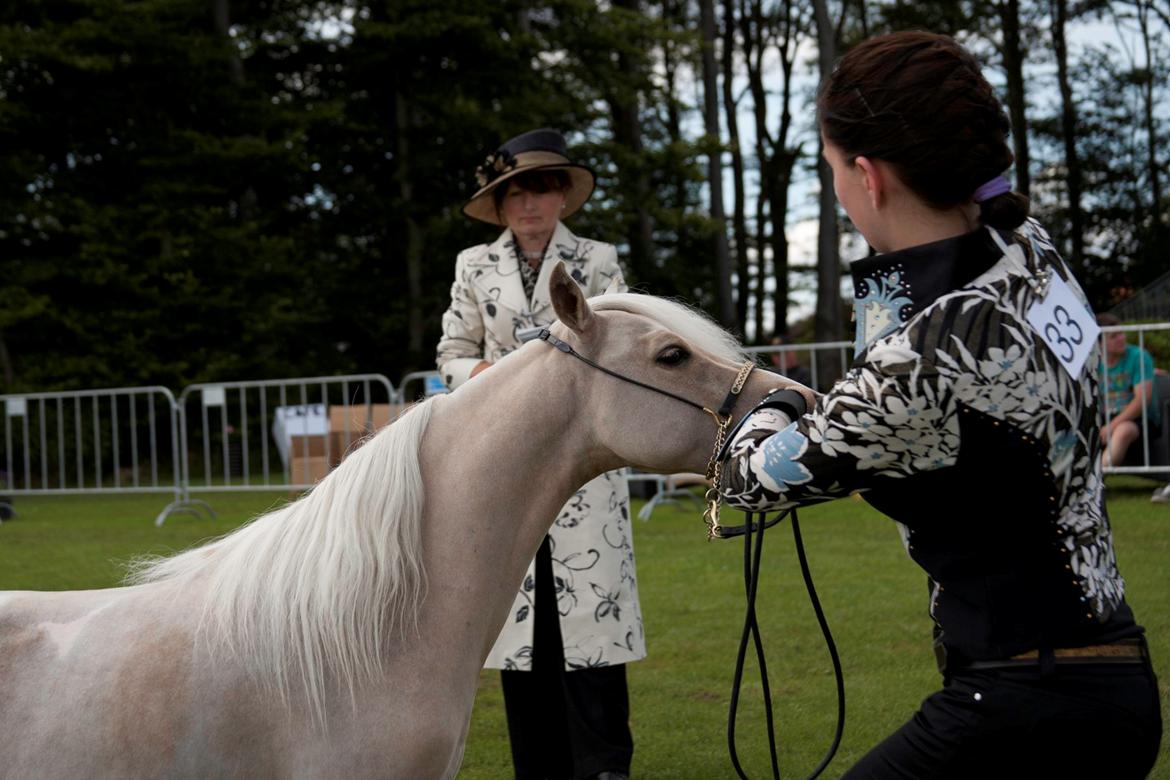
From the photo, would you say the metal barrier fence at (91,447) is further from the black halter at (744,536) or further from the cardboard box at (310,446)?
the black halter at (744,536)

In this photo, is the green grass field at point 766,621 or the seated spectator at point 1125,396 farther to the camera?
the seated spectator at point 1125,396

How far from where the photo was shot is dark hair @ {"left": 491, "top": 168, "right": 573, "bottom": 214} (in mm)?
3809

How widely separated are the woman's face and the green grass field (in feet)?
5.38

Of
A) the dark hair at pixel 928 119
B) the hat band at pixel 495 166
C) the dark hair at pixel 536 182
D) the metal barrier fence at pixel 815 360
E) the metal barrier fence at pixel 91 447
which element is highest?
the hat band at pixel 495 166

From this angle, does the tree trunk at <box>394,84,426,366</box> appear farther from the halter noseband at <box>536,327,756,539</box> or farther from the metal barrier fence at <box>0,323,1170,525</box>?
the halter noseband at <box>536,327,756,539</box>

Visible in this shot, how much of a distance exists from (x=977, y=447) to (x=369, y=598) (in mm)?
1236

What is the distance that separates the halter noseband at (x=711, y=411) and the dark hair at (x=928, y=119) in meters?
0.69

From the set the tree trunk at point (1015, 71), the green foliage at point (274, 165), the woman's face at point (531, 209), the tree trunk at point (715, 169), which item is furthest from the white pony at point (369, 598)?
the tree trunk at point (1015, 71)

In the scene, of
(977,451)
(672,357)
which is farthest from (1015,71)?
(977,451)

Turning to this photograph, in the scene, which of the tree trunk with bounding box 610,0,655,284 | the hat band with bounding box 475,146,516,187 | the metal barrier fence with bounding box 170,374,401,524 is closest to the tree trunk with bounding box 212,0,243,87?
the metal barrier fence with bounding box 170,374,401,524

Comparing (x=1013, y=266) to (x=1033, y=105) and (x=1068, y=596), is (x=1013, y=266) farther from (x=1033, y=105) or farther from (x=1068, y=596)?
(x=1033, y=105)

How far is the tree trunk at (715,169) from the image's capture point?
2408 cm

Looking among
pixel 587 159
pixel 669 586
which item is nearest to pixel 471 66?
pixel 587 159

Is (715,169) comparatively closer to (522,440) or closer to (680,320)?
(680,320)
